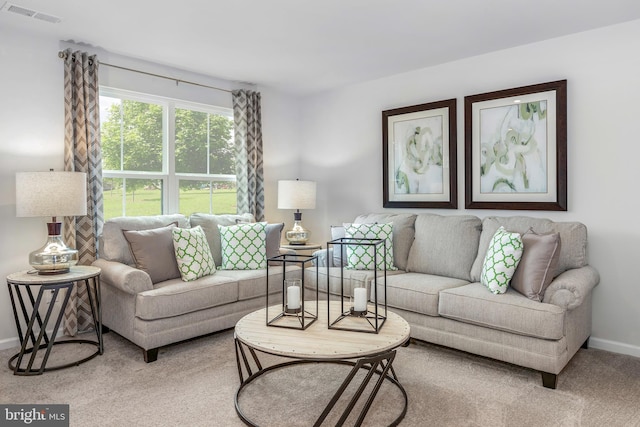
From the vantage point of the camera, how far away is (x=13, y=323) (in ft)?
10.6

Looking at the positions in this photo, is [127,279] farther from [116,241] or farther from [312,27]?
[312,27]

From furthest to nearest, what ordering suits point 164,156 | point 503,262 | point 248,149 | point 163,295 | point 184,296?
point 248,149 → point 164,156 → point 184,296 → point 163,295 → point 503,262

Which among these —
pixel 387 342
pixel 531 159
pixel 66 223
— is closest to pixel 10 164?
pixel 66 223

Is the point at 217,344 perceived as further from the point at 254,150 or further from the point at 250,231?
the point at 254,150

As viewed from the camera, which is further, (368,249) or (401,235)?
(401,235)

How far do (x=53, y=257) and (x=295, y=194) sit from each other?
2.28m

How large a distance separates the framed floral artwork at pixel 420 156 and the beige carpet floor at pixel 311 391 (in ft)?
5.20

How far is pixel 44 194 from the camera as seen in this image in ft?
9.39

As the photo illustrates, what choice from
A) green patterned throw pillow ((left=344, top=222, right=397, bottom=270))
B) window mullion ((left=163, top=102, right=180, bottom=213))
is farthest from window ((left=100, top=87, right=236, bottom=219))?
green patterned throw pillow ((left=344, top=222, right=397, bottom=270))

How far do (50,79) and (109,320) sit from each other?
1.96 m

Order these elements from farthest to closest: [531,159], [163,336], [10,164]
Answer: [531,159], [10,164], [163,336]

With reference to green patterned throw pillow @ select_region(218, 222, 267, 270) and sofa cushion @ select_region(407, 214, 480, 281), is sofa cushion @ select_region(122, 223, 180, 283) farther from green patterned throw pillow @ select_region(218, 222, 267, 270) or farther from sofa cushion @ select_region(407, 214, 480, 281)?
sofa cushion @ select_region(407, 214, 480, 281)

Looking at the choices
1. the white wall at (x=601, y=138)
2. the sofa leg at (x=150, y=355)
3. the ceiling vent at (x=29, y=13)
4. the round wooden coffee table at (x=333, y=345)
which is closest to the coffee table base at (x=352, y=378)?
the round wooden coffee table at (x=333, y=345)

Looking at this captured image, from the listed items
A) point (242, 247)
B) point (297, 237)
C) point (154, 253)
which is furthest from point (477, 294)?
point (154, 253)
